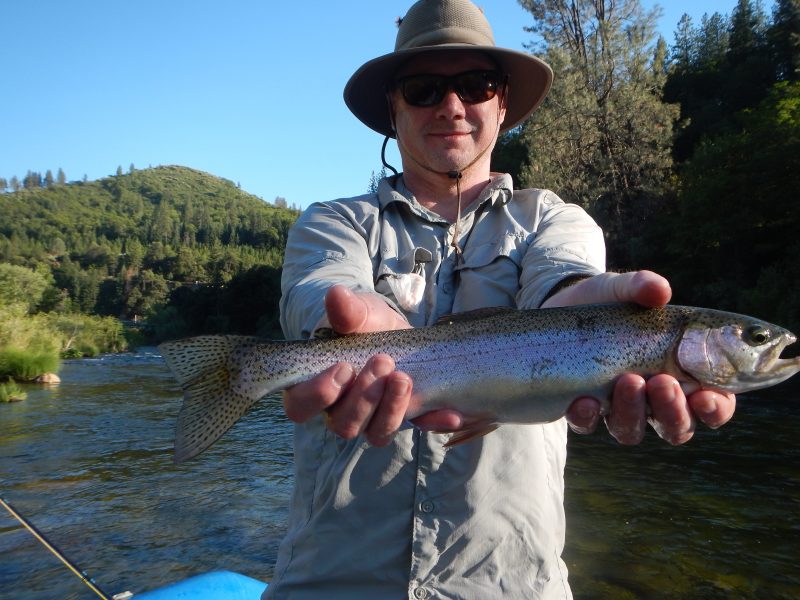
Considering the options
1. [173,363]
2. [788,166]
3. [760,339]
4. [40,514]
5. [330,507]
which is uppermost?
[788,166]

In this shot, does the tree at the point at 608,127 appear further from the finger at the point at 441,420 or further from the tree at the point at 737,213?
the finger at the point at 441,420

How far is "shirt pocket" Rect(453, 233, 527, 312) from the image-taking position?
2984 millimetres

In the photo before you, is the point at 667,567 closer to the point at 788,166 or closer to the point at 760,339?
the point at 760,339

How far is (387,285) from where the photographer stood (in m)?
2.95

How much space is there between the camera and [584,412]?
106 inches

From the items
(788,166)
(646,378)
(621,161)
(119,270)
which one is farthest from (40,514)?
(119,270)

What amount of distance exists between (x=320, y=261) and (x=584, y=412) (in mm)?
1266

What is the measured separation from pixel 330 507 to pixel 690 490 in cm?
1057

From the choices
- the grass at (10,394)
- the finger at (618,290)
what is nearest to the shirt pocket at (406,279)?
the finger at (618,290)

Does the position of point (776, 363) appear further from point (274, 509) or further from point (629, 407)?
point (274, 509)

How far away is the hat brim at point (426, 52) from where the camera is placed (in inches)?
132

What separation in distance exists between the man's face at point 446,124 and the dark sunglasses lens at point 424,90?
1.1 inches

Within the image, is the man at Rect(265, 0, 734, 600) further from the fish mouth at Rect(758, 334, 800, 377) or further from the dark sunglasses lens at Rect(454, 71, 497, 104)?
the fish mouth at Rect(758, 334, 800, 377)

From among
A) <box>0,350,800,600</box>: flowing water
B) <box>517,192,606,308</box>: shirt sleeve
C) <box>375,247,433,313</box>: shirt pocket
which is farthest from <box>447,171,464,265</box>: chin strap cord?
<box>0,350,800,600</box>: flowing water
